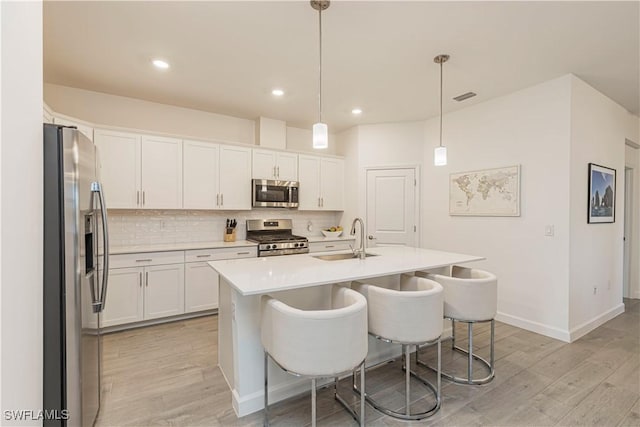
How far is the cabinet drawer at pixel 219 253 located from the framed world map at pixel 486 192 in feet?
9.48

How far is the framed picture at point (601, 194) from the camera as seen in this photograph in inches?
130

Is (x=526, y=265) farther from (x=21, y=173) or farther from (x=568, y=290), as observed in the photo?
(x=21, y=173)

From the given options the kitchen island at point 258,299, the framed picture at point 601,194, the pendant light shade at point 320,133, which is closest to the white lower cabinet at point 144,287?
the kitchen island at point 258,299

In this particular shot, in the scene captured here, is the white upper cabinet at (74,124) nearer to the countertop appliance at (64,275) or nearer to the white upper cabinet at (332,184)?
the countertop appliance at (64,275)

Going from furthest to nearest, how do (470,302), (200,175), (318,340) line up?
1. (200,175)
2. (470,302)
3. (318,340)

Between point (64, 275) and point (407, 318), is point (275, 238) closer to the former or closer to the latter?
point (407, 318)

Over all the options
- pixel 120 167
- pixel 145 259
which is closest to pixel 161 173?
pixel 120 167

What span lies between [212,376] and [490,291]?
2.31 meters

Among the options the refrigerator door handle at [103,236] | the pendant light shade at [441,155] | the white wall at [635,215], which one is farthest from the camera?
the white wall at [635,215]

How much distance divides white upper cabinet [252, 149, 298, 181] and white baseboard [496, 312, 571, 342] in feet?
11.2

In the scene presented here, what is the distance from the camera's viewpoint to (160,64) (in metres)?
2.83

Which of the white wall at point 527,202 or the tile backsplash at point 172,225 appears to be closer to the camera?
the white wall at point 527,202

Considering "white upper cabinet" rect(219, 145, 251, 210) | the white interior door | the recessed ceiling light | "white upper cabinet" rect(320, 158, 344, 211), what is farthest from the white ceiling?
"white upper cabinet" rect(320, 158, 344, 211)

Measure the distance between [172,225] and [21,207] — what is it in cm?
307
